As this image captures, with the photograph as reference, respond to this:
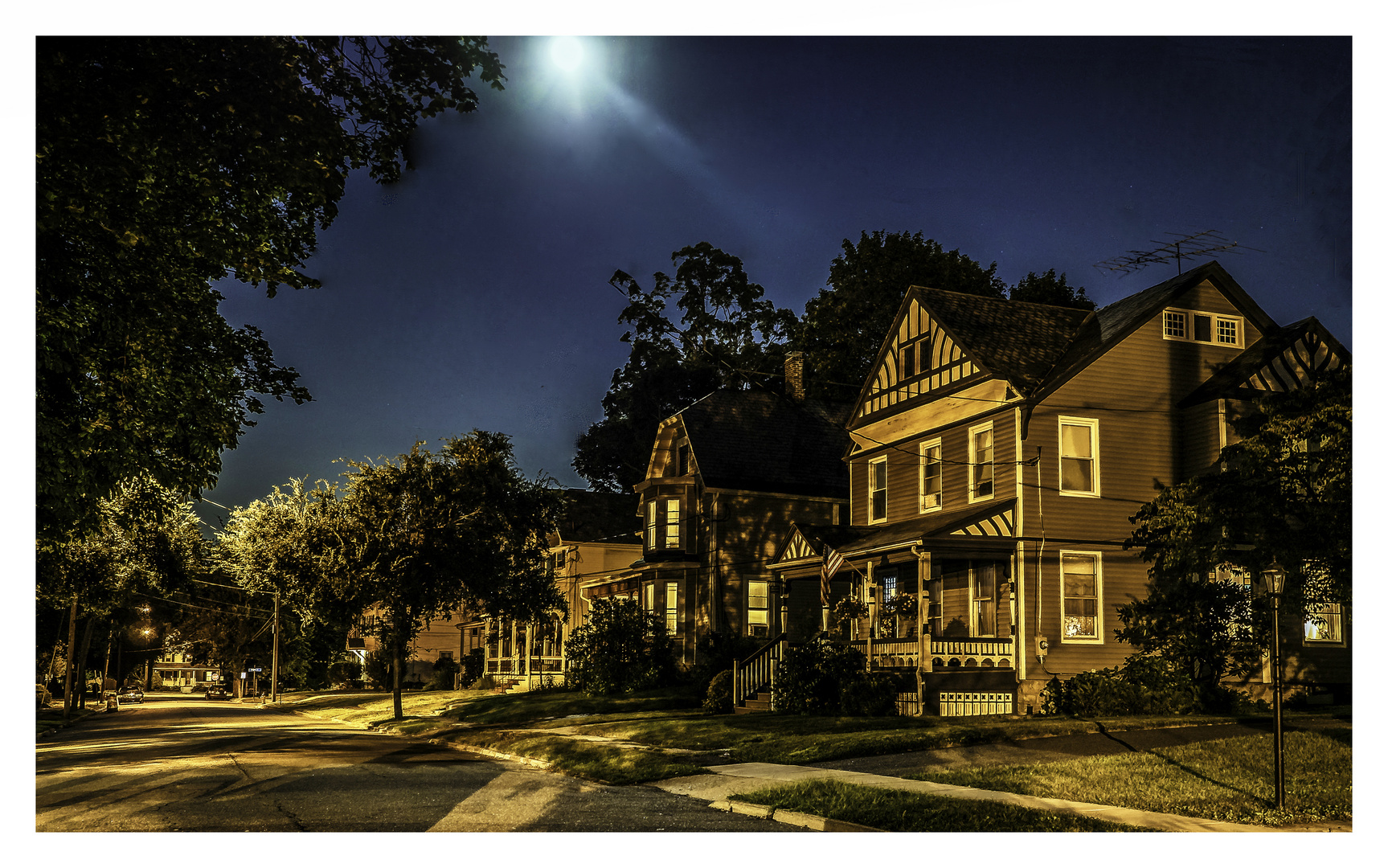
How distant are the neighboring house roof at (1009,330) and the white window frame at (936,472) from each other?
2.75 m

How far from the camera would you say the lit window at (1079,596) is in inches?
1021

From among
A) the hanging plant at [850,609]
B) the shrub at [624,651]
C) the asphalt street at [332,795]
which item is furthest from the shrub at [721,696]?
the shrub at [624,651]

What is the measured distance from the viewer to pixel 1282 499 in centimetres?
1983

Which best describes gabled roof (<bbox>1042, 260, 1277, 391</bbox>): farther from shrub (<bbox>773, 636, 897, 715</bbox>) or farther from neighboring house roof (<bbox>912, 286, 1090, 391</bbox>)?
shrub (<bbox>773, 636, 897, 715</bbox>)

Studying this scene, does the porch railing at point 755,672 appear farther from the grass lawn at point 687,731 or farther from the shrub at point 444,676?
the shrub at point 444,676

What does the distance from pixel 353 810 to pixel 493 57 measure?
30.0 feet

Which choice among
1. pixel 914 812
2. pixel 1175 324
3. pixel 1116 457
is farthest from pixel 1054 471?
pixel 914 812

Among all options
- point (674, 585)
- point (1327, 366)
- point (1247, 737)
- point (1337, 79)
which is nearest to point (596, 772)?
point (1247, 737)

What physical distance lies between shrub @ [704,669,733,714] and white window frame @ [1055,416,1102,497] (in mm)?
9565

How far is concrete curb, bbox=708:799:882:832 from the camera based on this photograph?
12.5 metres

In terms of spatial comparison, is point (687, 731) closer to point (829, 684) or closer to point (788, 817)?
point (829, 684)

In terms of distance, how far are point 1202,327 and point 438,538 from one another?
73.1ft

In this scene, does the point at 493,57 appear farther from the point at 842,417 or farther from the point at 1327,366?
the point at 842,417

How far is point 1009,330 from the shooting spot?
29.2 meters
